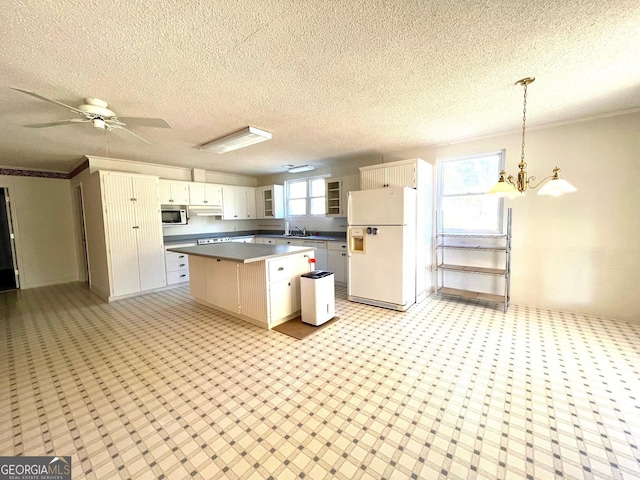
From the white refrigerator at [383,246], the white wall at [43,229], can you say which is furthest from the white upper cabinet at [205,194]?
the white refrigerator at [383,246]

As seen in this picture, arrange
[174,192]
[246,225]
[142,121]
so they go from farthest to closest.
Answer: [246,225] → [174,192] → [142,121]

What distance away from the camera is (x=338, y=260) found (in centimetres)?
505

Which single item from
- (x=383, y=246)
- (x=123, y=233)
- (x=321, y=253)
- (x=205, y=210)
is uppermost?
(x=205, y=210)

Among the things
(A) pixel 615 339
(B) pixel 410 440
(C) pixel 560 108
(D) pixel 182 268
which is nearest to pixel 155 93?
(B) pixel 410 440

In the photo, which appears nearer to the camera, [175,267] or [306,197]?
[175,267]

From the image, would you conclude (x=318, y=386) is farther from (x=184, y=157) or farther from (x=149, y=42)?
(x=184, y=157)

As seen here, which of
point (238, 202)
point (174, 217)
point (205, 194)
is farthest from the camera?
point (238, 202)

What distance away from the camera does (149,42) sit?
160 centimetres

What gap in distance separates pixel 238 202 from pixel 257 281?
388 cm

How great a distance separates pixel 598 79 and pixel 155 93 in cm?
381

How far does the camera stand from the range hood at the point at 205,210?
570 centimetres

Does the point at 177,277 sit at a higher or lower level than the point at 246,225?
lower

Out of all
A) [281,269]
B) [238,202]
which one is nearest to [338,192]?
[281,269]

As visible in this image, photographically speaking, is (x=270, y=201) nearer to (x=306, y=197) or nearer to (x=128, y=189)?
(x=306, y=197)
